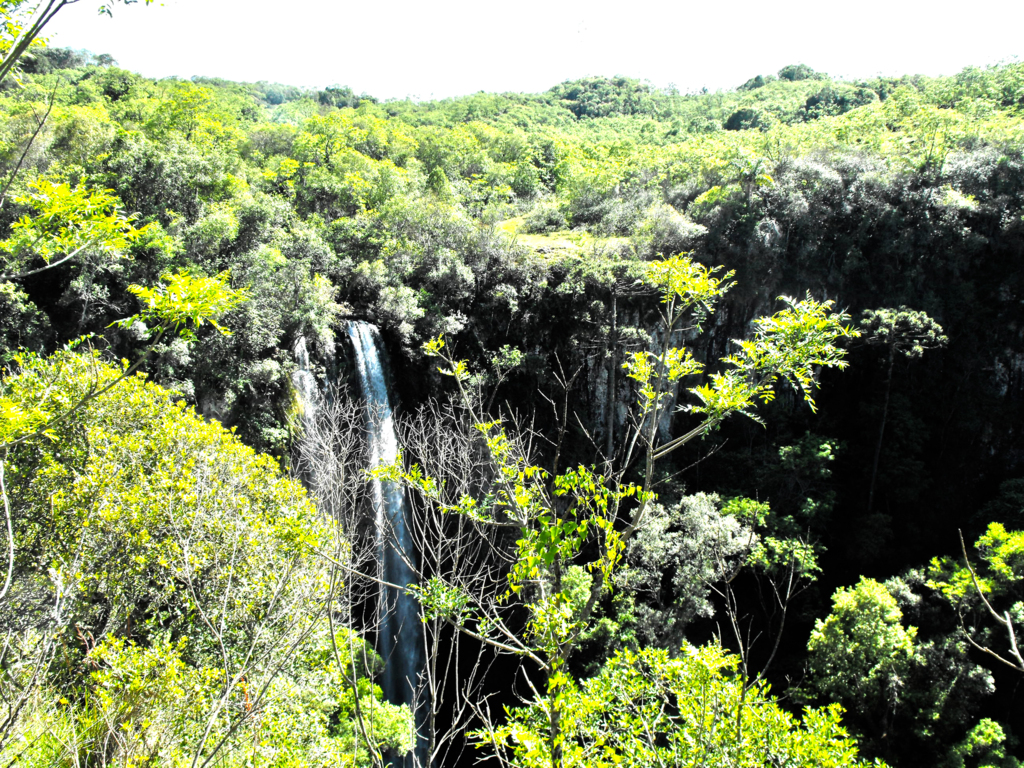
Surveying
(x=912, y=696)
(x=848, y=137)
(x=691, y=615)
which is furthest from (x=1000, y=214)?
(x=691, y=615)

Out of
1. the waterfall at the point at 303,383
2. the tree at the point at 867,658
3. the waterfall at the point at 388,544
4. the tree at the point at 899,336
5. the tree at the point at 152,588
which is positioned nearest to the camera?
the tree at the point at 152,588

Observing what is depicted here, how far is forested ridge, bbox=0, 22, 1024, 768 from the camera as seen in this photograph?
484 centimetres

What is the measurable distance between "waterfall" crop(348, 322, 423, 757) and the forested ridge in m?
0.58

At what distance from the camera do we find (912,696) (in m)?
12.1

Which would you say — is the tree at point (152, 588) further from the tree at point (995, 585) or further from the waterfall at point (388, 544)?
the tree at point (995, 585)

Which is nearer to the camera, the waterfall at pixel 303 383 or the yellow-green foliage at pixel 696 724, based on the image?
the yellow-green foliage at pixel 696 724

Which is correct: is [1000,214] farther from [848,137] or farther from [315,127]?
[315,127]

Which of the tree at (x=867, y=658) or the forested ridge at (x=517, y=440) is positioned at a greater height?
the forested ridge at (x=517, y=440)

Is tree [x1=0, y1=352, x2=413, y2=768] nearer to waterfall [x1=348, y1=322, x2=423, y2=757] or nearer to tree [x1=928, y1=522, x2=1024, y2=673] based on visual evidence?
waterfall [x1=348, y1=322, x2=423, y2=757]

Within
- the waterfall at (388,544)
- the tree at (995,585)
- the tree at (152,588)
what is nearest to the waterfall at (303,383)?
the waterfall at (388,544)

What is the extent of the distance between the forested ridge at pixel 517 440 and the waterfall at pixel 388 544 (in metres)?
0.58

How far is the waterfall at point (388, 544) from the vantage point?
13.8m

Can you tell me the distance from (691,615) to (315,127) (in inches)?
1014

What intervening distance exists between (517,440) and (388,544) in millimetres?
5838
